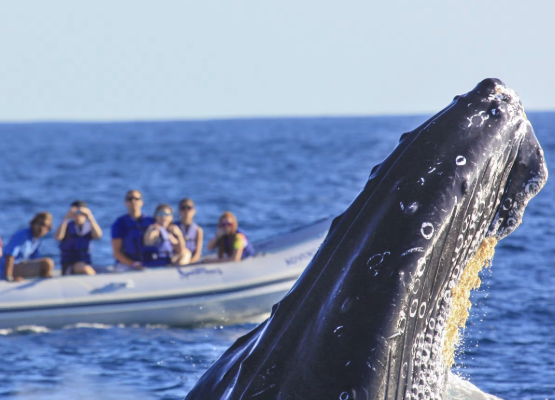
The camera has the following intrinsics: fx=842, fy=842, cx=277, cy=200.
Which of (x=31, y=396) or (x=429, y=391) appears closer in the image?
(x=429, y=391)

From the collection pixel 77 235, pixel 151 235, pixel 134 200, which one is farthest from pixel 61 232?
pixel 151 235

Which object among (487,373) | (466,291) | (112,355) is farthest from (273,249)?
(466,291)

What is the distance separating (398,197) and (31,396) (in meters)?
7.12

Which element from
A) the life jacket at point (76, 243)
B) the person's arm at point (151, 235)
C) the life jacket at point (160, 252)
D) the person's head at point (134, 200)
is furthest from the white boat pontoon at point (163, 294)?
the person's head at point (134, 200)

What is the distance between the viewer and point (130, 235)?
15.3m

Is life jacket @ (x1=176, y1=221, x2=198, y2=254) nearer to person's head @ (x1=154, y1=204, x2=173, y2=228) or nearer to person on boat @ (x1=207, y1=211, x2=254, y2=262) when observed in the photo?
person on boat @ (x1=207, y1=211, x2=254, y2=262)

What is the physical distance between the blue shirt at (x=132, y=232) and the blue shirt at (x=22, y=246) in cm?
142

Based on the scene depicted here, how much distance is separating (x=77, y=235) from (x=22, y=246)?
3.24ft

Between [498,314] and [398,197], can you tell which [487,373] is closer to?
[498,314]

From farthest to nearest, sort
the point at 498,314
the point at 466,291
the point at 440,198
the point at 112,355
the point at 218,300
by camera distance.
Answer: the point at 218,300, the point at 498,314, the point at 112,355, the point at 466,291, the point at 440,198

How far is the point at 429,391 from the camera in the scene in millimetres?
3418

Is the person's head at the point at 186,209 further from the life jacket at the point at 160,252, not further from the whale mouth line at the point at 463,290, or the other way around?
the whale mouth line at the point at 463,290

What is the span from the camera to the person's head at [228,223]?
599 inches

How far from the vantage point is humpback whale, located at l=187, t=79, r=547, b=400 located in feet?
10.4
